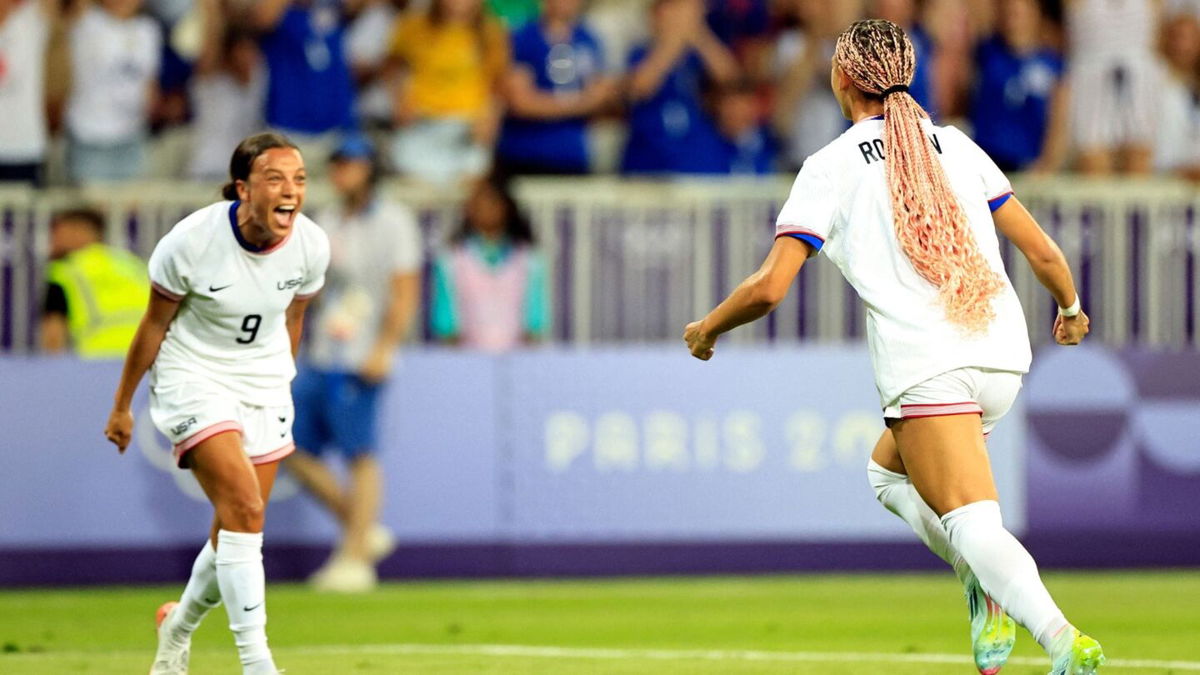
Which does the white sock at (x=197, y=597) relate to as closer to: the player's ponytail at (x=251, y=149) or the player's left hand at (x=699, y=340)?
the player's ponytail at (x=251, y=149)

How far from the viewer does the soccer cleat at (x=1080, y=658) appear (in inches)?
237

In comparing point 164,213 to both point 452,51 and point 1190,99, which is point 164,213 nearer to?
point 452,51

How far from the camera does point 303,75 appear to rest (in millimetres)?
13688

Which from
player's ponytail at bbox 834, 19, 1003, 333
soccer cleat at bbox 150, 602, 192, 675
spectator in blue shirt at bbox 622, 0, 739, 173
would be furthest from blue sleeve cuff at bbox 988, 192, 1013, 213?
spectator in blue shirt at bbox 622, 0, 739, 173

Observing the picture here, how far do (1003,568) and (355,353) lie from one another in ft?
22.6

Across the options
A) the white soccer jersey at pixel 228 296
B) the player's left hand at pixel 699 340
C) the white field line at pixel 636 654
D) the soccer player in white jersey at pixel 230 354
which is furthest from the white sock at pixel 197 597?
the player's left hand at pixel 699 340

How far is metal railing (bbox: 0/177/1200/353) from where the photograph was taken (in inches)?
526

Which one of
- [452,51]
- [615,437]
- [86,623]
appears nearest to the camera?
[86,623]

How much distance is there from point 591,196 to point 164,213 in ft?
9.38

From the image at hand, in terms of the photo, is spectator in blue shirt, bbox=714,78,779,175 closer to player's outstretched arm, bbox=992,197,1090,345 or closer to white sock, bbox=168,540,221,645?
white sock, bbox=168,540,221,645

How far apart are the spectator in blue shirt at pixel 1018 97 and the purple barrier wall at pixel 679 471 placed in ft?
6.54

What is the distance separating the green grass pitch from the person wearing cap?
1.36ft

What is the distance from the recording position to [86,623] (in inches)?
418

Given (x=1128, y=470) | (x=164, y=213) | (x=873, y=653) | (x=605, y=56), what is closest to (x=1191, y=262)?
(x=1128, y=470)
